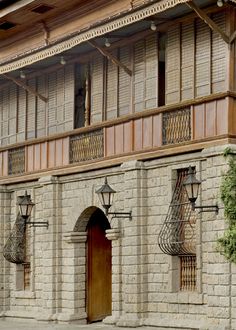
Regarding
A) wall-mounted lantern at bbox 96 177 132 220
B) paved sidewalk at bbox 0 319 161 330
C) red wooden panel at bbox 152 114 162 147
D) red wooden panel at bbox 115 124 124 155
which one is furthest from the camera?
paved sidewalk at bbox 0 319 161 330

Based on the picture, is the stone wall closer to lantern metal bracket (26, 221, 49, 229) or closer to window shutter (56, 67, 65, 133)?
lantern metal bracket (26, 221, 49, 229)

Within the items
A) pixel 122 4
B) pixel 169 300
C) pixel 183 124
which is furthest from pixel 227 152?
pixel 122 4

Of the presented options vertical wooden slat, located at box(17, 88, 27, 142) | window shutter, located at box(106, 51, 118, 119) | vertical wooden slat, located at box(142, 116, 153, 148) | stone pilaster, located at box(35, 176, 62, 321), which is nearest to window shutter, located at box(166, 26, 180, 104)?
vertical wooden slat, located at box(142, 116, 153, 148)

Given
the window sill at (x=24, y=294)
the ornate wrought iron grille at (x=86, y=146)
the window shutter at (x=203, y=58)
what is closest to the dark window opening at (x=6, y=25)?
the ornate wrought iron grille at (x=86, y=146)

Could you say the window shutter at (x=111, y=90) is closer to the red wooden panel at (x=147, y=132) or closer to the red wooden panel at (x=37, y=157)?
the red wooden panel at (x=147, y=132)

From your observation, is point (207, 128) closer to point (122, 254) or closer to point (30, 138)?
point (122, 254)

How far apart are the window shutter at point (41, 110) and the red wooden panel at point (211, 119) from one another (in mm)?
7594

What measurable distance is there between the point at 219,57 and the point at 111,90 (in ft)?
13.6

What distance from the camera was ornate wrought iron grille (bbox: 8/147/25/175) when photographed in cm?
2583

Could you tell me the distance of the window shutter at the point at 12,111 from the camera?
88.3ft

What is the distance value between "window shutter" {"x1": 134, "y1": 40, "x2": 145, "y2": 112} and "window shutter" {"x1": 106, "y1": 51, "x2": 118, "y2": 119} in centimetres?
84

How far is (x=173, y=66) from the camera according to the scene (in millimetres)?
20594

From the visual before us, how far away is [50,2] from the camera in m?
23.6

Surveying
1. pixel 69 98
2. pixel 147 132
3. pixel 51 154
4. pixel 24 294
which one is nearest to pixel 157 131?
pixel 147 132
